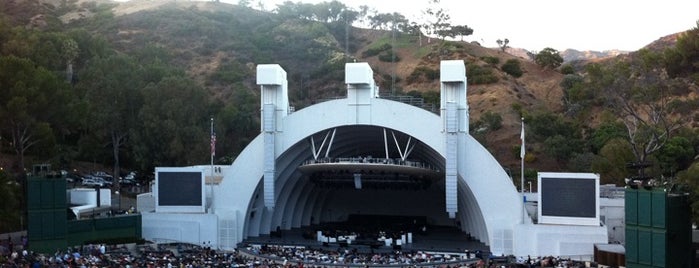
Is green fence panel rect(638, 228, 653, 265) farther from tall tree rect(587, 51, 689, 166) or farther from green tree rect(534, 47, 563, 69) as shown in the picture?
green tree rect(534, 47, 563, 69)

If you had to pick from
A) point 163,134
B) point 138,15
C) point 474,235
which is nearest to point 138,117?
point 163,134

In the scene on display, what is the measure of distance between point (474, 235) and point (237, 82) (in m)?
46.6

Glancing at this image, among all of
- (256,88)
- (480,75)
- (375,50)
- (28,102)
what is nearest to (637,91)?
(28,102)

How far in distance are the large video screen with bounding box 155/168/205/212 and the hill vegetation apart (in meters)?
6.60

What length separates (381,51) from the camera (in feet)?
311

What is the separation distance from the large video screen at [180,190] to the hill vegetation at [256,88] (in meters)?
6.60

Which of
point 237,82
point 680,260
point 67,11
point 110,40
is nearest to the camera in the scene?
point 680,260

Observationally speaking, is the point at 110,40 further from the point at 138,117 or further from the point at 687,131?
the point at 687,131

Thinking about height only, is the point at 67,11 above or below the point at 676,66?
above

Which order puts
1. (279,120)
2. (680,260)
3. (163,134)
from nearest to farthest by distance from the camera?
(680,260), (279,120), (163,134)

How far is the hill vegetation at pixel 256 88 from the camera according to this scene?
4334cm

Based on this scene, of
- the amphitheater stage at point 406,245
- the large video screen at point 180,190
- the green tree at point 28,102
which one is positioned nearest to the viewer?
the amphitheater stage at point 406,245

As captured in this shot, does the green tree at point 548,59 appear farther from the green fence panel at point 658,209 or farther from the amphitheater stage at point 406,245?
the green fence panel at point 658,209

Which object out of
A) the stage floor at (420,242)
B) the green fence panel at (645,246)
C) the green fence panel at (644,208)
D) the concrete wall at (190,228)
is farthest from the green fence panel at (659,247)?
the concrete wall at (190,228)
